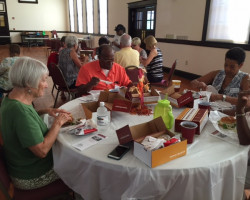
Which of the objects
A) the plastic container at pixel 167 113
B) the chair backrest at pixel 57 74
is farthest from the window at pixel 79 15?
the plastic container at pixel 167 113

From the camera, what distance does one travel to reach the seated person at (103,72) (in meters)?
2.30

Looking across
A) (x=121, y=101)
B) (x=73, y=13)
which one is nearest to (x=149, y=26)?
(x=121, y=101)

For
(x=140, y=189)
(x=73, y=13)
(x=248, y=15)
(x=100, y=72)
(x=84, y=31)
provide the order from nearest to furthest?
1. (x=140, y=189)
2. (x=100, y=72)
3. (x=248, y=15)
4. (x=84, y=31)
5. (x=73, y=13)

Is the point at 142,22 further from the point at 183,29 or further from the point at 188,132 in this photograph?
the point at 188,132

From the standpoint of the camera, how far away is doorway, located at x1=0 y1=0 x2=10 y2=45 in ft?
48.3

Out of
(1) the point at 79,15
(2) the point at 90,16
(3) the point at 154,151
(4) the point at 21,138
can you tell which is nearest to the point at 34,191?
(4) the point at 21,138

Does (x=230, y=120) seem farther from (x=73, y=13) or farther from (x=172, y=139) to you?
(x=73, y=13)

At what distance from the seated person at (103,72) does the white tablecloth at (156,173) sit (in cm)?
115

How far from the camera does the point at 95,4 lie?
1217 centimetres

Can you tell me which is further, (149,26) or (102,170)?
(149,26)

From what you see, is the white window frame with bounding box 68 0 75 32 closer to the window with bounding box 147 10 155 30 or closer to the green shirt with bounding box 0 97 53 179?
the window with bounding box 147 10 155 30

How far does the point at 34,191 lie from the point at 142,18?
26.5 ft

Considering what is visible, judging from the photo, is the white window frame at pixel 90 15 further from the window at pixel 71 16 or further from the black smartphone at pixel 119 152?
the black smartphone at pixel 119 152

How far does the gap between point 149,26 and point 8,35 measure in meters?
11.8
